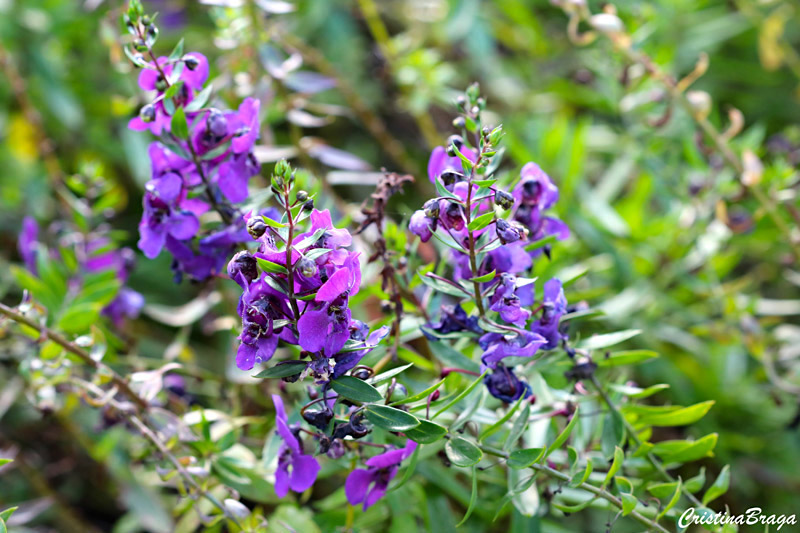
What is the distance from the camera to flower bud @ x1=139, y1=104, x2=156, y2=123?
0.72m

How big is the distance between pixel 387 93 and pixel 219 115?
0.91 m

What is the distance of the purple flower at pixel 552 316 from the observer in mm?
716

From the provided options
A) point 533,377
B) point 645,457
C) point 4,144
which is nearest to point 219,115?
point 533,377

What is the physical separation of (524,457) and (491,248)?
21 cm

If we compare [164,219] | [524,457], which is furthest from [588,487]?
[164,219]

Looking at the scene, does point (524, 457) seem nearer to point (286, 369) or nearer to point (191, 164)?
point (286, 369)

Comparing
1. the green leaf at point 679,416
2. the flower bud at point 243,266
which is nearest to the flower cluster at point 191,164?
the flower bud at point 243,266

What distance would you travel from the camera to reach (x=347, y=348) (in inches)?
24.3

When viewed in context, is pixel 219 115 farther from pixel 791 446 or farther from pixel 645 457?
pixel 791 446

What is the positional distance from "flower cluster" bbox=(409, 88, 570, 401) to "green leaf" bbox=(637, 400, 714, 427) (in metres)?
0.16

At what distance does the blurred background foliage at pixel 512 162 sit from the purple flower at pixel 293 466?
16 centimetres

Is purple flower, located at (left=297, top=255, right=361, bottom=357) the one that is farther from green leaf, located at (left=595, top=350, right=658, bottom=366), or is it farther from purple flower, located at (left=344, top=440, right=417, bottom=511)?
green leaf, located at (left=595, top=350, right=658, bottom=366)

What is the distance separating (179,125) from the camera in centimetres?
72

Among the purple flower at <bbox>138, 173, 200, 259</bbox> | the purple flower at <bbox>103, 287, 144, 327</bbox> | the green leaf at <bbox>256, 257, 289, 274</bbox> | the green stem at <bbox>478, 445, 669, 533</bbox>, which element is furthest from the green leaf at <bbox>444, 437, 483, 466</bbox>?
the purple flower at <bbox>103, 287, 144, 327</bbox>
